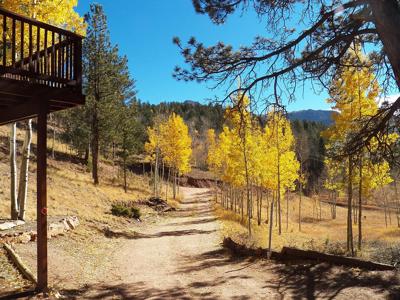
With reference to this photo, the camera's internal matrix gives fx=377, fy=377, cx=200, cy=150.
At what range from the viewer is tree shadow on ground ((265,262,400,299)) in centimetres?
778

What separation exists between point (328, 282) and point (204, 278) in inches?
129

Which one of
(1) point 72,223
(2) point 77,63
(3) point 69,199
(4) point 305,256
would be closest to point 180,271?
(4) point 305,256

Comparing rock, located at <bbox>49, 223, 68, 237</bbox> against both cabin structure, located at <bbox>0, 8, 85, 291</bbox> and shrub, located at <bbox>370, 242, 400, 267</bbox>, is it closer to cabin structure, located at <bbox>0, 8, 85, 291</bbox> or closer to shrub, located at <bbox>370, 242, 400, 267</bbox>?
cabin structure, located at <bbox>0, 8, 85, 291</bbox>

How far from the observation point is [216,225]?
22672 mm

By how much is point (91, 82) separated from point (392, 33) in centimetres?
2759

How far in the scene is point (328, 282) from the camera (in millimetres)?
8500

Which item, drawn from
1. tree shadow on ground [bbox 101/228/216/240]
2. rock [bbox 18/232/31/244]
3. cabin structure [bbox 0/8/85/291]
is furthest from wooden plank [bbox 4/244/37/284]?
tree shadow on ground [bbox 101/228/216/240]

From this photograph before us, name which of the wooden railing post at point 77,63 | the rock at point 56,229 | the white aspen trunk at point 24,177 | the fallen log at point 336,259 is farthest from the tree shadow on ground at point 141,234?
the wooden railing post at point 77,63

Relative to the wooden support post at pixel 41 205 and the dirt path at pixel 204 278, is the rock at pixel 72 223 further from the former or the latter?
the wooden support post at pixel 41 205

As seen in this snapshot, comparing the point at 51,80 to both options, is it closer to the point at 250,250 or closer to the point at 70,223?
the point at 250,250

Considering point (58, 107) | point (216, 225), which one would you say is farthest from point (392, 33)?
point (216, 225)

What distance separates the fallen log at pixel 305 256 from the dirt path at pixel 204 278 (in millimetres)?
308

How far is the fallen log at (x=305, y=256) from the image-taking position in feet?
29.1

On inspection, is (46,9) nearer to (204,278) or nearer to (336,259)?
(204,278)
